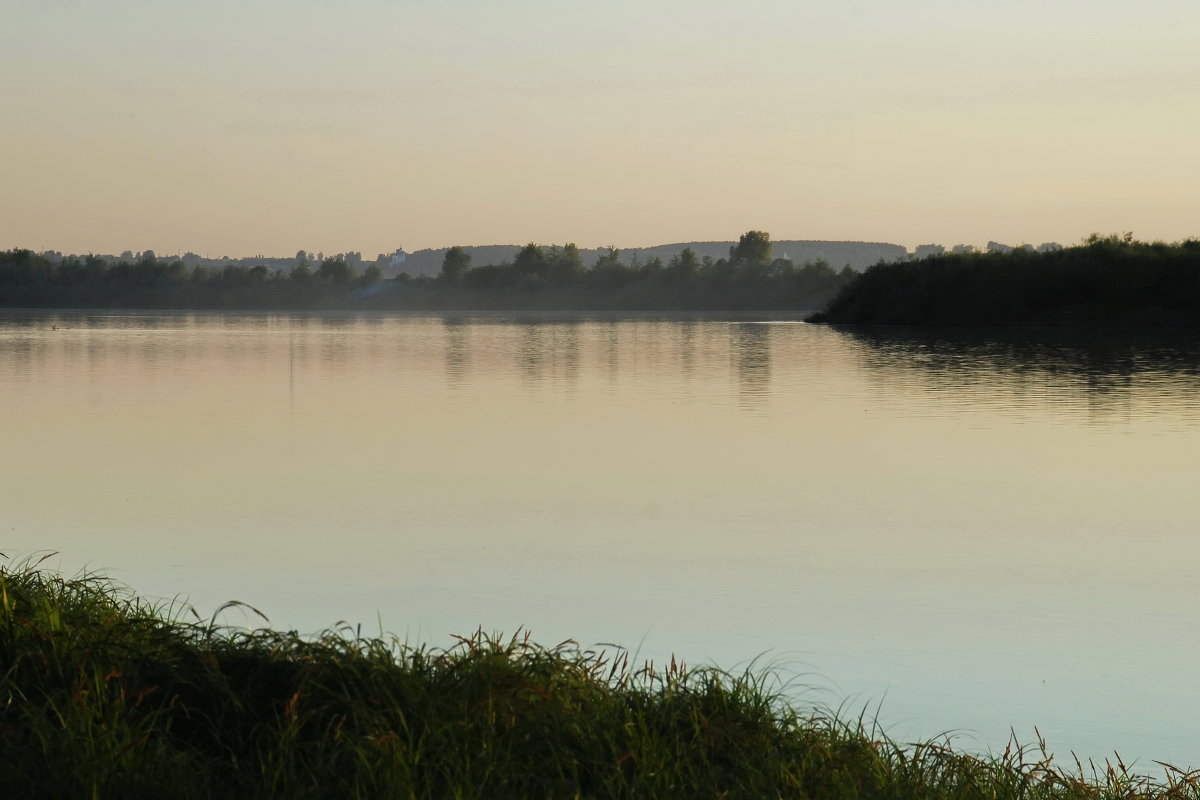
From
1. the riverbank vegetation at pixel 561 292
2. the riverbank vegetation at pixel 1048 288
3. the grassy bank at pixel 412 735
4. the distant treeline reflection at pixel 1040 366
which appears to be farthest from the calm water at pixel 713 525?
the riverbank vegetation at pixel 561 292

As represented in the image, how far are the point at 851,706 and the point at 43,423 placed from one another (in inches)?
672

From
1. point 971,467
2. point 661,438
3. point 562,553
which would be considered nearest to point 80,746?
point 562,553

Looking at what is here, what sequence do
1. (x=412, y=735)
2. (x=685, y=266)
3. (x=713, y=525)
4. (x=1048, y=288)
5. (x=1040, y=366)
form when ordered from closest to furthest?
1. (x=412, y=735)
2. (x=713, y=525)
3. (x=1040, y=366)
4. (x=1048, y=288)
5. (x=685, y=266)

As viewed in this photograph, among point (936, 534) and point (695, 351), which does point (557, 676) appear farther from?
point (695, 351)

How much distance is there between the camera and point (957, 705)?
7.18m

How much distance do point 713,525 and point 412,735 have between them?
7189 mm

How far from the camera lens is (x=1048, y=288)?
8419 centimetres

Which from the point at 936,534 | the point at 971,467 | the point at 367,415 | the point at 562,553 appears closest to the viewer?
the point at 562,553

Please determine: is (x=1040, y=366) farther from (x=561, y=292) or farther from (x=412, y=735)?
(x=561, y=292)

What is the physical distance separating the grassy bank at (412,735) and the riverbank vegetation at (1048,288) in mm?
77705

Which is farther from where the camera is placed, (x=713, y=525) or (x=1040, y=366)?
(x=1040, y=366)

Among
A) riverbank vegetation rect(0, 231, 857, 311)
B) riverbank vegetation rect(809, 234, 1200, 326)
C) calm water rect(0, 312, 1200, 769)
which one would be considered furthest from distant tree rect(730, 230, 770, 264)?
calm water rect(0, 312, 1200, 769)

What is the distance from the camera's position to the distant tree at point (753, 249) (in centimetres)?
19175

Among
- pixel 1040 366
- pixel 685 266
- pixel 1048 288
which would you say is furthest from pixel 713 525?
pixel 685 266
